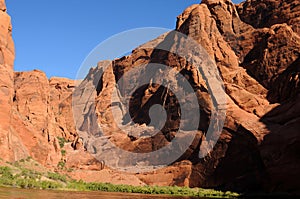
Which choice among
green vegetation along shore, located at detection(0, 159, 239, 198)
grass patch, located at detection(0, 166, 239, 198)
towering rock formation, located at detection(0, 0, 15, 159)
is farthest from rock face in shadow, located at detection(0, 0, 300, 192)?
grass patch, located at detection(0, 166, 239, 198)

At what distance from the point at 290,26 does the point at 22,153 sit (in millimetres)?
56146

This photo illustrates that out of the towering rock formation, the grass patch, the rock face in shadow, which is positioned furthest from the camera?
the rock face in shadow

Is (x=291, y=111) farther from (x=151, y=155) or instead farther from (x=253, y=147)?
(x=151, y=155)

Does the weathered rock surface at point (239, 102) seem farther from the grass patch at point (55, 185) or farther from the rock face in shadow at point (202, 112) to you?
the grass patch at point (55, 185)

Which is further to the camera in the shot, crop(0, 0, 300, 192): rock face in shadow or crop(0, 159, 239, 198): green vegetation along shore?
crop(0, 0, 300, 192): rock face in shadow

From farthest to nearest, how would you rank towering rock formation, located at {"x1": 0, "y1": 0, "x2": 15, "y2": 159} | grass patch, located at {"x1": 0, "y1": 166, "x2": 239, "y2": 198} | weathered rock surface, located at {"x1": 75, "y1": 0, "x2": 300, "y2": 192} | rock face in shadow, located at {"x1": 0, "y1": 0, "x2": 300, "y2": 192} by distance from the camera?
rock face in shadow, located at {"x1": 0, "y1": 0, "x2": 300, "y2": 192}, weathered rock surface, located at {"x1": 75, "y1": 0, "x2": 300, "y2": 192}, towering rock formation, located at {"x1": 0, "y1": 0, "x2": 15, "y2": 159}, grass patch, located at {"x1": 0, "y1": 166, "x2": 239, "y2": 198}

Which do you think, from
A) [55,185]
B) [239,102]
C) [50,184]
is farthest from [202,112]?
[50,184]

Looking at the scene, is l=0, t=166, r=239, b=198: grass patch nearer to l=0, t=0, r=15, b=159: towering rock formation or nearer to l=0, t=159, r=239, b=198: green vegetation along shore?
l=0, t=159, r=239, b=198: green vegetation along shore

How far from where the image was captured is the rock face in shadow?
61562 mm

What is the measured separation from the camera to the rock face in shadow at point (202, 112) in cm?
6156

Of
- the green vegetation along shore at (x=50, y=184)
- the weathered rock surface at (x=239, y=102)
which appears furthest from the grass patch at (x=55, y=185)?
the weathered rock surface at (x=239, y=102)

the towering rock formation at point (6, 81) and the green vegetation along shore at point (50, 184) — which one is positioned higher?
the towering rock formation at point (6, 81)

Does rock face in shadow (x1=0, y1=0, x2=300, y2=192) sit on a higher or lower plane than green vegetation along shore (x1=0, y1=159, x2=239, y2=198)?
higher

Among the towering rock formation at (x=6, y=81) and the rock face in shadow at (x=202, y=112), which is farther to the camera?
the rock face in shadow at (x=202, y=112)
